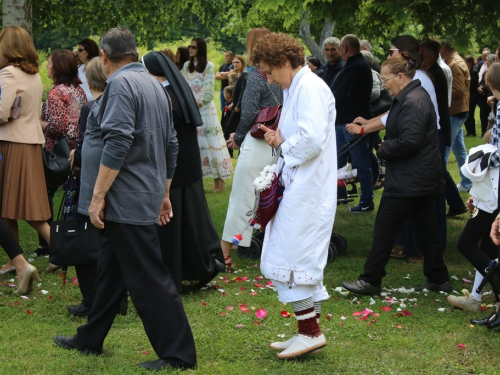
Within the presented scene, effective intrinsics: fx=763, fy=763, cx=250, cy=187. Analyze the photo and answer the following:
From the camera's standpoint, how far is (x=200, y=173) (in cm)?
656

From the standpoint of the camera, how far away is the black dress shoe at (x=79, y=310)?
5.91 meters

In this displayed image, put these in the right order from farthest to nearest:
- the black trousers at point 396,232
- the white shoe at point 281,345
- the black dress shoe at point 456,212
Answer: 1. the black dress shoe at point 456,212
2. the black trousers at point 396,232
3. the white shoe at point 281,345

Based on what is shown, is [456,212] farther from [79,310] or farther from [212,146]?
[79,310]

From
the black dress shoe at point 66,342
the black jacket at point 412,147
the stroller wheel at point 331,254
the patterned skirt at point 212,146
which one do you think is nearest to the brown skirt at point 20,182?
the black dress shoe at point 66,342

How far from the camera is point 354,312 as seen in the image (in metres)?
6.07

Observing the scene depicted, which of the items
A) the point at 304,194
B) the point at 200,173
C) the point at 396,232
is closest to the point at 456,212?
the point at 396,232

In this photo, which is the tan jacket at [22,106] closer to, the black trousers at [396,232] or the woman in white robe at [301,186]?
the woman in white robe at [301,186]

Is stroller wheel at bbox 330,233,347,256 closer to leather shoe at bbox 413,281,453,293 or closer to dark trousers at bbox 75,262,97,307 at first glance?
leather shoe at bbox 413,281,453,293

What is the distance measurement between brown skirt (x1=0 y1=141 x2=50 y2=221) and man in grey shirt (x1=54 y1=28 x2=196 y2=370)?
2623 mm

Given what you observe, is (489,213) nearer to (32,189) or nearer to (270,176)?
(270,176)

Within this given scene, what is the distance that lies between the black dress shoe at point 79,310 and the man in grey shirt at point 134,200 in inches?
42.4

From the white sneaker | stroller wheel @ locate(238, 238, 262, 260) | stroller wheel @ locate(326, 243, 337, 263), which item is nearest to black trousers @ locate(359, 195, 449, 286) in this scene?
the white sneaker

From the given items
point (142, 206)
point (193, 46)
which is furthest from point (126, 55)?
point (193, 46)

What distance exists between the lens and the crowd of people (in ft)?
15.0
